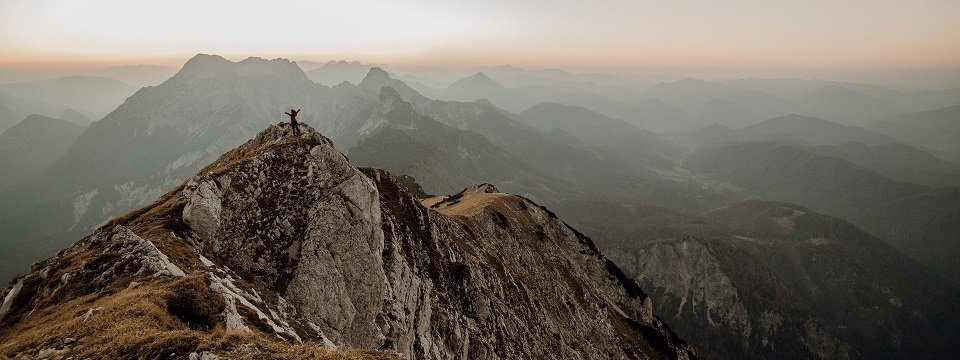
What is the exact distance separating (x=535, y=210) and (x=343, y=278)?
91924 millimetres

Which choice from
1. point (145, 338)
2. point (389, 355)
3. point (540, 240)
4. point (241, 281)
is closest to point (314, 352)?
point (389, 355)

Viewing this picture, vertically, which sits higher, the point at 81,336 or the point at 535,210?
the point at 81,336


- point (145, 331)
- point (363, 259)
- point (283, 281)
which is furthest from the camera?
point (363, 259)

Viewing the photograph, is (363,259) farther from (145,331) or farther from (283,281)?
(145,331)

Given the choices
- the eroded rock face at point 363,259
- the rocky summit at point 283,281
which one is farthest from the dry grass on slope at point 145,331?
the eroded rock face at point 363,259

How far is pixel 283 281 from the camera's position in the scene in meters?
34.8

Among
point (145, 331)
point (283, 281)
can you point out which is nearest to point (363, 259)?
point (283, 281)

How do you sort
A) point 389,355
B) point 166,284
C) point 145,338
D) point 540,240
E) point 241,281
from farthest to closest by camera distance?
point 540,240
point 241,281
point 166,284
point 389,355
point 145,338

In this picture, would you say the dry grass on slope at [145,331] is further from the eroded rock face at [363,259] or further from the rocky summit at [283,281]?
the eroded rock face at [363,259]

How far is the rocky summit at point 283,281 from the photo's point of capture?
1895 cm

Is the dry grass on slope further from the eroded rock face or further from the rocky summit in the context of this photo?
the eroded rock face

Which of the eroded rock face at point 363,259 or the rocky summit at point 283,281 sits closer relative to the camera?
the rocky summit at point 283,281

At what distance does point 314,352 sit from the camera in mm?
17344

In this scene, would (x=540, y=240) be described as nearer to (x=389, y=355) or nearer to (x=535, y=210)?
(x=535, y=210)
